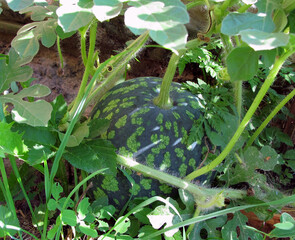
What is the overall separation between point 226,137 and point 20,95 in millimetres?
800

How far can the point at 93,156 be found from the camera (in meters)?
1.10

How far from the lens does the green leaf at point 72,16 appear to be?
0.73 m

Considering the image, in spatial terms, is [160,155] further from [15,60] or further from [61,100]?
[15,60]

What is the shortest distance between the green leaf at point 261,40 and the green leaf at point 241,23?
65mm

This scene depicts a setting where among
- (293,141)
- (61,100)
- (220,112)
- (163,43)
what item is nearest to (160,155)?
(220,112)

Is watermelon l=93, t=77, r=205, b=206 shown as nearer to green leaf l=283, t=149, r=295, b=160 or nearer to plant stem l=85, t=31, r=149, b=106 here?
plant stem l=85, t=31, r=149, b=106

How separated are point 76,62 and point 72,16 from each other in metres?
1.56

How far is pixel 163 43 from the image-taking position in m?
0.60

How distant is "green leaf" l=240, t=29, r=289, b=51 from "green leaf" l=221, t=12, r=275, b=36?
65 mm

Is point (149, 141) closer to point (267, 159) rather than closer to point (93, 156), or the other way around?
point (93, 156)

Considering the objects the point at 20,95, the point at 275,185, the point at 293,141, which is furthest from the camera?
the point at 293,141

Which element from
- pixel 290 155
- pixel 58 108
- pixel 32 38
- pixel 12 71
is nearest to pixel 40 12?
pixel 32 38

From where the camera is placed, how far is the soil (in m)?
2.12

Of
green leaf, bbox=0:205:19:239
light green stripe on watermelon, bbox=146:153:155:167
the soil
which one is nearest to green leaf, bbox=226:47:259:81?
light green stripe on watermelon, bbox=146:153:155:167
